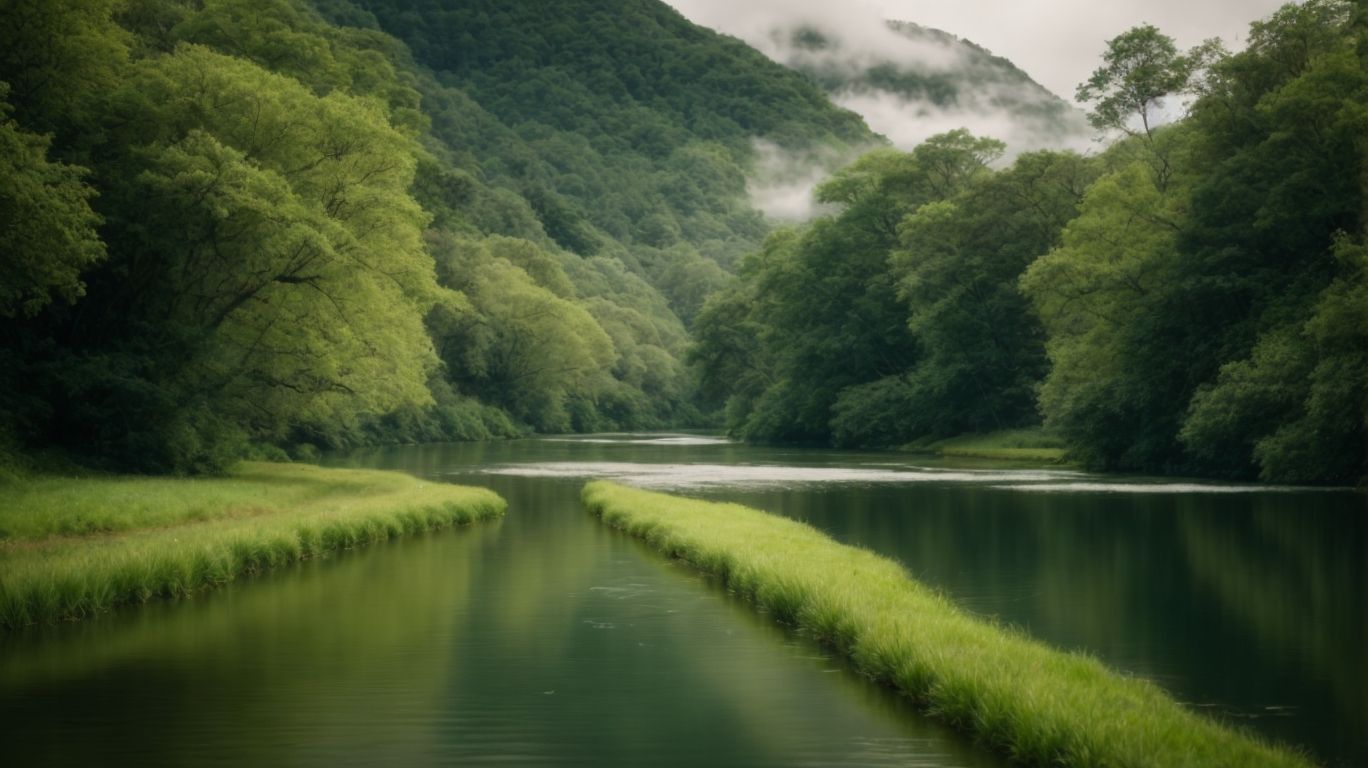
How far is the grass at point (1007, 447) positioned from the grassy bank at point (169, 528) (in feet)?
132

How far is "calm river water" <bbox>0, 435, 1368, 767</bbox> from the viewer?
12.8 meters

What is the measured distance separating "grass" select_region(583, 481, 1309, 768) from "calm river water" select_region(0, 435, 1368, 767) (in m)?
0.42

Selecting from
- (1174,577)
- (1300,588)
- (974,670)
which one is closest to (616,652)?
(974,670)

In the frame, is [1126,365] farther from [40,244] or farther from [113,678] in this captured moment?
[113,678]

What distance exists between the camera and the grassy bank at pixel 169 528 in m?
20.1

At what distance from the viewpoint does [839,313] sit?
95.1 meters

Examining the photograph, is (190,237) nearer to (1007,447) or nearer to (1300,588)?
(1300,588)

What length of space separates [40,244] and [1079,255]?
158 feet

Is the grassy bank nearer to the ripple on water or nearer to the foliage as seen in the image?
the ripple on water

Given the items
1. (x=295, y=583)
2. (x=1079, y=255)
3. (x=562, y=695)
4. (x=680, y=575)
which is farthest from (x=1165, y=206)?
(x=562, y=695)

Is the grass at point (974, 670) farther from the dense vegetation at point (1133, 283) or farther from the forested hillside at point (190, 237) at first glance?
the dense vegetation at point (1133, 283)

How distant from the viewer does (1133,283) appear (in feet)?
195

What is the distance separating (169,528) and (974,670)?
20.2m

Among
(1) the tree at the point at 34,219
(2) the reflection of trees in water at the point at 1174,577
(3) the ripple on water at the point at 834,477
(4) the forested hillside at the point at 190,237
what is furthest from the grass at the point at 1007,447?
(1) the tree at the point at 34,219
